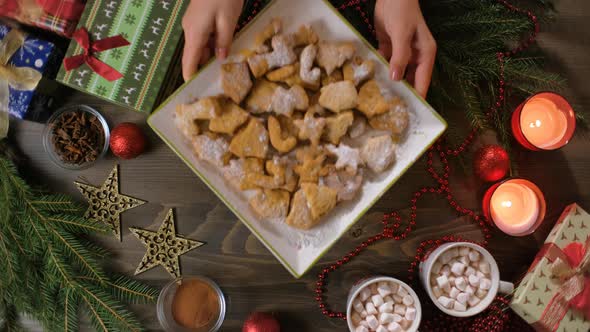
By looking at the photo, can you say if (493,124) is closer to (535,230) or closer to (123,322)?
(535,230)

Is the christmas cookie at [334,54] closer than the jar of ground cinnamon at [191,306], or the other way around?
the christmas cookie at [334,54]

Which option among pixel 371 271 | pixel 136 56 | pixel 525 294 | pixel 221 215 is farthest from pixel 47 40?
pixel 525 294

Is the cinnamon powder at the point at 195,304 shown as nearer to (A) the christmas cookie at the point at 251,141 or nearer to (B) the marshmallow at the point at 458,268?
(A) the christmas cookie at the point at 251,141

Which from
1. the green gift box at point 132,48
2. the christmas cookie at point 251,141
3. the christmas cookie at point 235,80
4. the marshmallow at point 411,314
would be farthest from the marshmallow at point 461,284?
the green gift box at point 132,48

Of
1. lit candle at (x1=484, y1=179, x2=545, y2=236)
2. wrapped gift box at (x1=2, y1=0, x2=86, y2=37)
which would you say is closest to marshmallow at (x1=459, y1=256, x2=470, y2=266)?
lit candle at (x1=484, y1=179, x2=545, y2=236)

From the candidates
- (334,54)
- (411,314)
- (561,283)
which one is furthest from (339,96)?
(561,283)

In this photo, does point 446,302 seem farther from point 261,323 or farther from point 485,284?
point 261,323

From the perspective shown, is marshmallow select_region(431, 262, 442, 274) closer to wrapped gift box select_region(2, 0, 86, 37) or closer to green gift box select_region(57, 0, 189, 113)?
green gift box select_region(57, 0, 189, 113)
